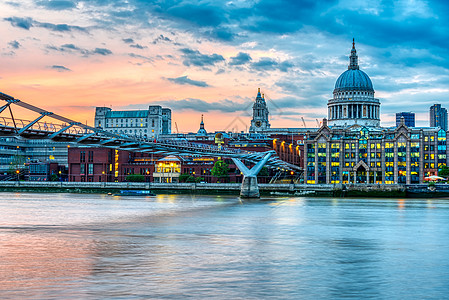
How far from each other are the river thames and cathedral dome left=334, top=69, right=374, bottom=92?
142m

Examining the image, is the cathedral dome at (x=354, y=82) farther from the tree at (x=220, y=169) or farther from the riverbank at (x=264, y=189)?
the riverbank at (x=264, y=189)

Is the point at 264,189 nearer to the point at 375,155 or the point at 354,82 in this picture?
the point at 375,155

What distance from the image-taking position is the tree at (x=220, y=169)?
391ft

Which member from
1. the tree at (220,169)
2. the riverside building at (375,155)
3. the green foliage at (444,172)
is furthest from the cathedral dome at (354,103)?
the tree at (220,169)

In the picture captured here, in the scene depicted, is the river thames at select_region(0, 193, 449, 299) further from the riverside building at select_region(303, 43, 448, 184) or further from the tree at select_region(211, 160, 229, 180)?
the riverside building at select_region(303, 43, 448, 184)

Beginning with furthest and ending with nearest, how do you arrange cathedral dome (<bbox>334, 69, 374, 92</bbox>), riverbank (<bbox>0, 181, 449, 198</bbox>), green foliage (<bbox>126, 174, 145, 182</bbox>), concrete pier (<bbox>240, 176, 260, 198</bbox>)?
cathedral dome (<bbox>334, 69, 374, 92</bbox>) → green foliage (<bbox>126, 174, 145, 182</bbox>) → riverbank (<bbox>0, 181, 449, 198</bbox>) → concrete pier (<bbox>240, 176, 260, 198</bbox>)

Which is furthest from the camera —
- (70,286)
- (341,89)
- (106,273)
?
(341,89)

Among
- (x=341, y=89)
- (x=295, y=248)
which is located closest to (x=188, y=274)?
(x=295, y=248)

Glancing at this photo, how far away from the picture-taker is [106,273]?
23.3 metres

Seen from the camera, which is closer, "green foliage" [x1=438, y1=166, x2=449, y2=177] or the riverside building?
"green foliage" [x1=438, y1=166, x2=449, y2=177]

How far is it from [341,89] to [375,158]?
208 ft

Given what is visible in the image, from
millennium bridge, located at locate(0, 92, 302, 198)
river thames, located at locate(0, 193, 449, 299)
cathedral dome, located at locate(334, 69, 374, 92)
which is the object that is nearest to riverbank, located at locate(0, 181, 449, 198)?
millennium bridge, located at locate(0, 92, 302, 198)

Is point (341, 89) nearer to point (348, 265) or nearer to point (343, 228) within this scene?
point (343, 228)

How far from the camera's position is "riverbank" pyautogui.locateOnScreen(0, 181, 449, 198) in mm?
93688
